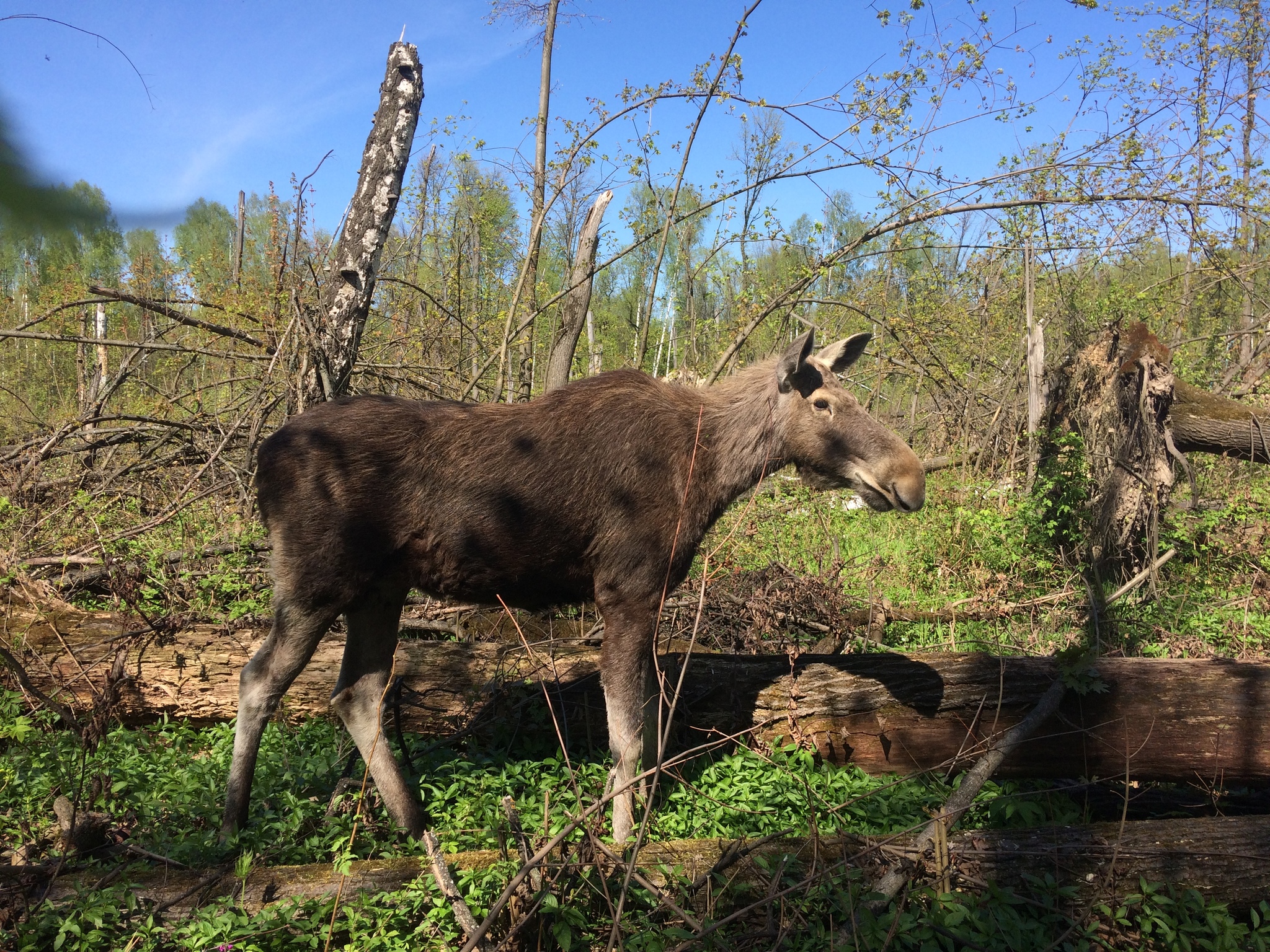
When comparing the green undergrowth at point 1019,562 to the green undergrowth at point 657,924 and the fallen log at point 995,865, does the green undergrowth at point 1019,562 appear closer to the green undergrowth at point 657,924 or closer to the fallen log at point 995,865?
the fallen log at point 995,865

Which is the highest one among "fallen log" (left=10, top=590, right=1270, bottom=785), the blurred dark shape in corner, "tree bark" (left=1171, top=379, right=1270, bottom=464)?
Result: the blurred dark shape in corner

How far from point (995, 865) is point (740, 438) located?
2.59m

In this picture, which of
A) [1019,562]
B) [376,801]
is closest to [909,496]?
[376,801]

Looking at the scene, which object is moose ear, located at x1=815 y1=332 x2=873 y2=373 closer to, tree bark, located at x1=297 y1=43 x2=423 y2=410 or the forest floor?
the forest floor

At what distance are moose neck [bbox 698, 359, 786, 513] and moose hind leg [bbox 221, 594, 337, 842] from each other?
2284mm

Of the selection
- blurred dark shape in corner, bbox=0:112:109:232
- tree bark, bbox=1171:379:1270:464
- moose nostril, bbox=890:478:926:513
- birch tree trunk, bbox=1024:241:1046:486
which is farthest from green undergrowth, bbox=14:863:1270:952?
tree bark, bbox=1171:379:1270:464

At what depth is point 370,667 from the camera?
4738mm

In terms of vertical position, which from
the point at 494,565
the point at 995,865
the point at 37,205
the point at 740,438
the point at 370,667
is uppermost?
the point at 37,205

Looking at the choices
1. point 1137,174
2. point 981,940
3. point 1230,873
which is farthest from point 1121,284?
point 981,940

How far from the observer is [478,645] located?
5684 millimetres

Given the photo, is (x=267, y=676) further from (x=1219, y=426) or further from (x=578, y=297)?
(x=1219, y=426)

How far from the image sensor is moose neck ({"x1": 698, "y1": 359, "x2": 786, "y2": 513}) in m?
Result: 4.95

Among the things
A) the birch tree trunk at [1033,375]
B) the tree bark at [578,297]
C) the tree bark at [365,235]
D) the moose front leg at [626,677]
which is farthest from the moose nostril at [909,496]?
the tree bark at [578,297]

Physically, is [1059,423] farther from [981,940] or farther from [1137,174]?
[981,940]
